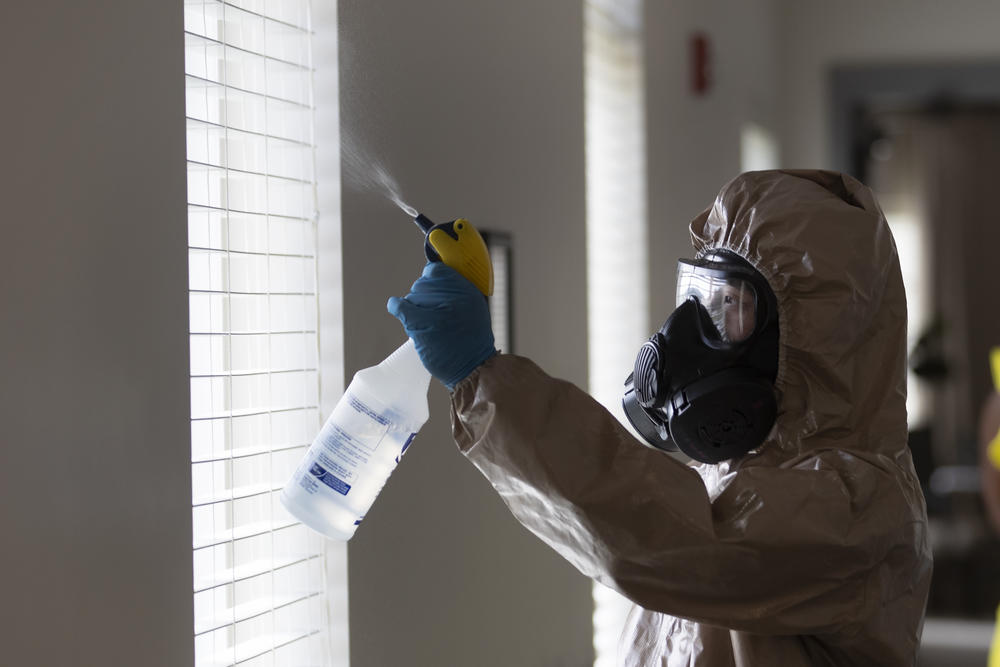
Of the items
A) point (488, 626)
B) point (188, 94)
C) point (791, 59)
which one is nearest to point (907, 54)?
point (791, 59)

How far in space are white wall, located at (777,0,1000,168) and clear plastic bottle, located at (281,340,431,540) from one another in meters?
4.22

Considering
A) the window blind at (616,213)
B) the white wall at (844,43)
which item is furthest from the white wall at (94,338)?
the white wall at (844,43)

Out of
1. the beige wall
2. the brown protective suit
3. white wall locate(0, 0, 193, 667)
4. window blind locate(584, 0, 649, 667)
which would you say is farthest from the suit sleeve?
the beige wall

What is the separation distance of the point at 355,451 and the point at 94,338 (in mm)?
312

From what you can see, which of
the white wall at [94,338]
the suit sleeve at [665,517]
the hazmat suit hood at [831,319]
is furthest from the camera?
the hazmat suit hood at [831,319]

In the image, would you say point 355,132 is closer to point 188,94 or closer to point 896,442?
point 188,94

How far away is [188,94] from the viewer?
3.84ft

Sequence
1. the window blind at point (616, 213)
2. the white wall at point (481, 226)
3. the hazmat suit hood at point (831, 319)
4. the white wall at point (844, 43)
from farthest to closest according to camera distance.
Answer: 1. the white wall at point (844, 43)
2. the window blind at point (616, 213)
3. the white wall at point (481, 226)
4. the hazmat suit hood at point (831, 319)

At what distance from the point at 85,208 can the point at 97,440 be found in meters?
0.22

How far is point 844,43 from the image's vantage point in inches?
198

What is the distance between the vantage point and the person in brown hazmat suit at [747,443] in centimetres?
110

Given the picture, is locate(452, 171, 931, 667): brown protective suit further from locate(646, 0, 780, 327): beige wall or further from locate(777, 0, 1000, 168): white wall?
locate(777, 0, 1000, 168): white wall

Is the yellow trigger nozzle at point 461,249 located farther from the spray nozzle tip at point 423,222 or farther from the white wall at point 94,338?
the white wall at point 94,338

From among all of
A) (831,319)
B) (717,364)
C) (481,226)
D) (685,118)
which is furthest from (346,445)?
(685,118)
